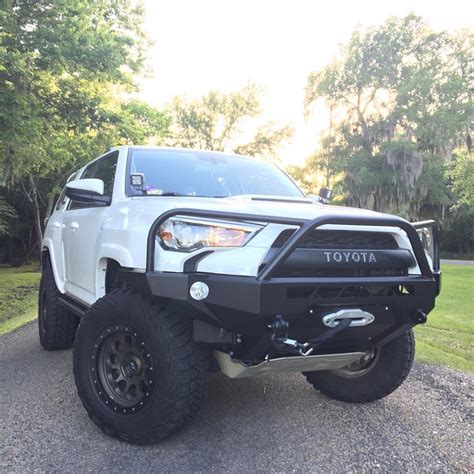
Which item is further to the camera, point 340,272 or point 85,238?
point 85,238

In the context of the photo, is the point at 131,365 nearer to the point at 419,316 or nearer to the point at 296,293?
the point at 296,293

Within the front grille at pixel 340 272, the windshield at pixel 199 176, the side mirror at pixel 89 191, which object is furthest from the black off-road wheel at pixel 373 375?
the side mirror at pixel 89 191

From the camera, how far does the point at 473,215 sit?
3884 centimetres

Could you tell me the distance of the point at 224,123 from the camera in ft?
124

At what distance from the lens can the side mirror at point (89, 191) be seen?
3842 mm

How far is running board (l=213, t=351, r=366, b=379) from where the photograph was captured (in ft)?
10.0

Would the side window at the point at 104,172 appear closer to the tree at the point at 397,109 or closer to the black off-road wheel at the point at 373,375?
the black off-road wheel at the point at 373,375

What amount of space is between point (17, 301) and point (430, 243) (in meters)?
11.1

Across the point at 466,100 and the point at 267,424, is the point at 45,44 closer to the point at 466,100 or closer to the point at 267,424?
the point at 267,424

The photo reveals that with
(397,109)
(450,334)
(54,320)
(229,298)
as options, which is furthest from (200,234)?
(397,109)

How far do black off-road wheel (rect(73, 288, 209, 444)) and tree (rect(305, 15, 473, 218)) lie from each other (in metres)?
30.9

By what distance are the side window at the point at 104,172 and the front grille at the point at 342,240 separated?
1882mm

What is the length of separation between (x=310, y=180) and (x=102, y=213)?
36813 millimetres

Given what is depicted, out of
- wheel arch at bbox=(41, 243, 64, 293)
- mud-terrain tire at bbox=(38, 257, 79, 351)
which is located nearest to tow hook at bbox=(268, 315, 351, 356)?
wheel arch at bbox=(41, 243, 64, 293)
